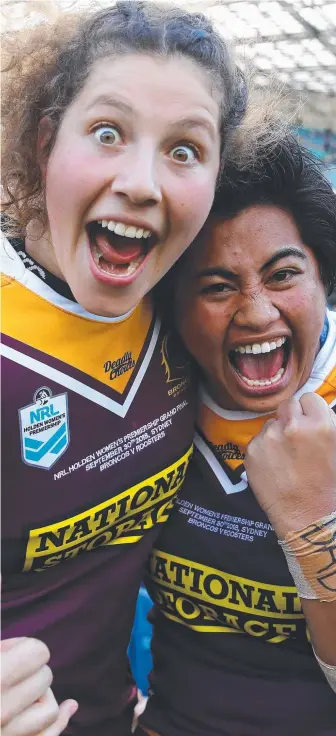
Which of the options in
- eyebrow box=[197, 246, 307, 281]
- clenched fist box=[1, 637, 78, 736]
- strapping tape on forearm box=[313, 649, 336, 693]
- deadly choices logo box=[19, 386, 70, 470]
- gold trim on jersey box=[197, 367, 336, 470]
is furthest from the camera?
gold trim on jersey box=[197, 367, 336, 470]

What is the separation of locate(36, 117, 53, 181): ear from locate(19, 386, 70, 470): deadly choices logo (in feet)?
1.44

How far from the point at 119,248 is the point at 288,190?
19.6 inches

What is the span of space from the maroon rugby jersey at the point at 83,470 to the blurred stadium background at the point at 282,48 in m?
0.38

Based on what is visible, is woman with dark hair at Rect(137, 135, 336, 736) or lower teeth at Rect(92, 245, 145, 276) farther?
woman with dark hair at Rect(137, 135, 336, 736)

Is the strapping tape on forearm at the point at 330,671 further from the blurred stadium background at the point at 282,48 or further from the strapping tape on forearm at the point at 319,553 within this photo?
the blurred stadium background at the point at 282,48

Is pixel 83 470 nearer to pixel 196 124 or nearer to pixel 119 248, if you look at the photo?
pixel 119 248

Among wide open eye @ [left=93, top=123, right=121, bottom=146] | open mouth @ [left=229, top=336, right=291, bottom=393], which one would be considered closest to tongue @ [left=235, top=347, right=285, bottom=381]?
open mouth @ [left=229, top=336, right=291, bottom=393]

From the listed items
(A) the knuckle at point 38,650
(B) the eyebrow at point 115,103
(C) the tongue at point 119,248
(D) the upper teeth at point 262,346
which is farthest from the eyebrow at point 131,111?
(A) the knuckle at point 38,650

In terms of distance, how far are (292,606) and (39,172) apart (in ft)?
3.55

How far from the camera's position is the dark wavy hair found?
162 cm

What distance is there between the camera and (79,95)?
4.41 ft

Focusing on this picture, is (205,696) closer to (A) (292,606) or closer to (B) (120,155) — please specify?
(A) (292,606)

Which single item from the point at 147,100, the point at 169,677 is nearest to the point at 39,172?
the point at 147,100

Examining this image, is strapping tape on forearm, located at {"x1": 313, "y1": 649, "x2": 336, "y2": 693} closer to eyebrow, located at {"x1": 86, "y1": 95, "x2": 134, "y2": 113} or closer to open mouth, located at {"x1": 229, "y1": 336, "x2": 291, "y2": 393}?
open mouth, located at {"x1": 229, "y1": 336, "x2": 291, "y2": 393}
